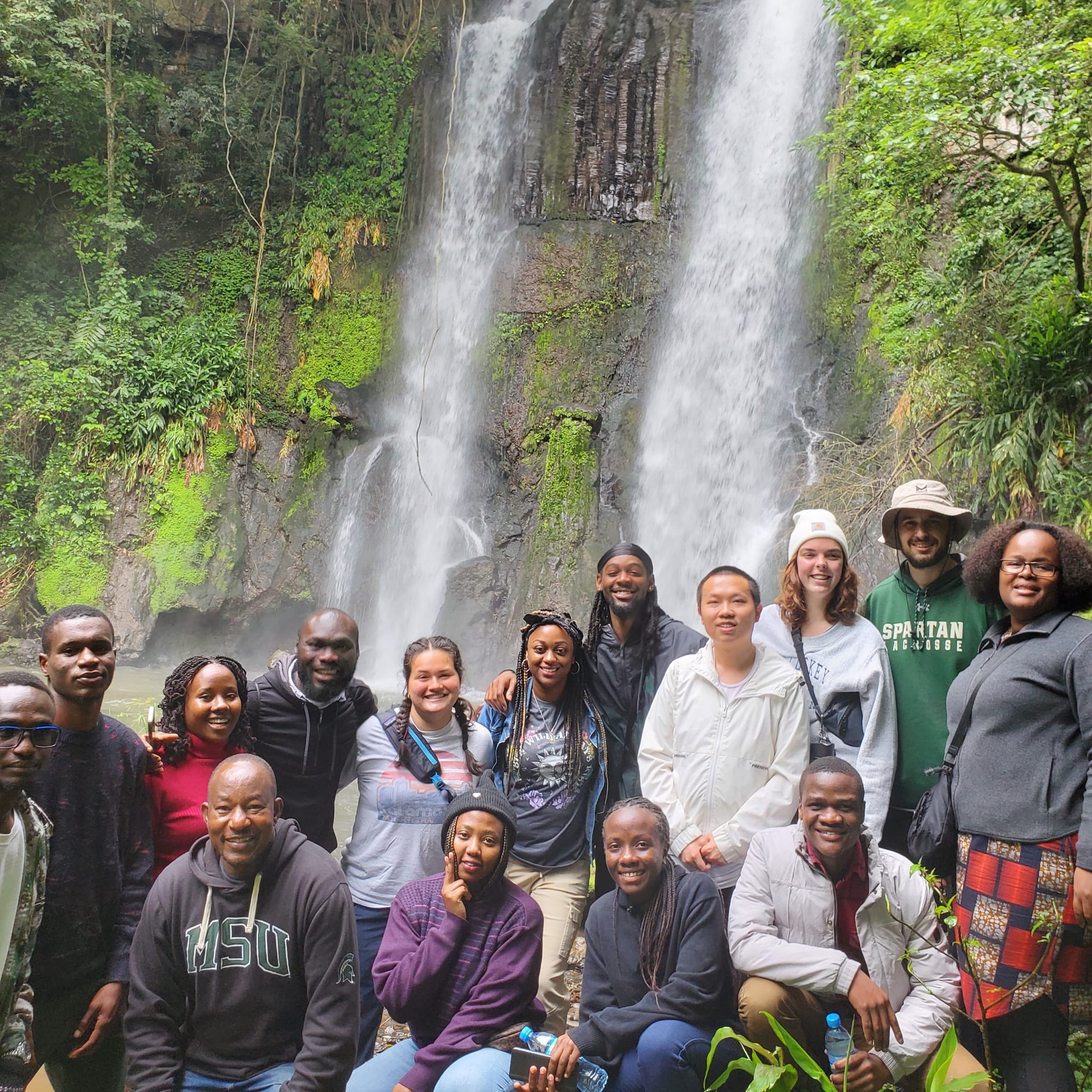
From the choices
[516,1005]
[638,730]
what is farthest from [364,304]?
[516,1005]

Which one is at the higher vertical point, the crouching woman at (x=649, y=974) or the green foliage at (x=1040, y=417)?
the green foliage at (x=1040, y=417)

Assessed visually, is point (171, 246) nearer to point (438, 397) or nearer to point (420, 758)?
point (438, 397)

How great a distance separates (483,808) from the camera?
3.02m

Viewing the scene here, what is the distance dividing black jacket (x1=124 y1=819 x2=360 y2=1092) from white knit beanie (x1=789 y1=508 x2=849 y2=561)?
2045 millimetres

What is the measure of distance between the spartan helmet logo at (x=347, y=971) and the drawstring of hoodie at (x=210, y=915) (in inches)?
10.4

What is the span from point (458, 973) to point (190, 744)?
1.11 meters

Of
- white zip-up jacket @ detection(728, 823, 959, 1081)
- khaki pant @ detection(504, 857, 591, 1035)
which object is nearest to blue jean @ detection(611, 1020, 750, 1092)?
white zip-up jacket @ detection(728, 823, 959, 1081)

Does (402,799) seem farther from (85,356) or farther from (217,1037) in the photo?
(85,356)

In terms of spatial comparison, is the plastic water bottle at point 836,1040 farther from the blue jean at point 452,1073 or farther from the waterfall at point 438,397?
the waterfall at point 438,397

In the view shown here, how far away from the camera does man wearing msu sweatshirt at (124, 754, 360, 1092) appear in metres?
2.66

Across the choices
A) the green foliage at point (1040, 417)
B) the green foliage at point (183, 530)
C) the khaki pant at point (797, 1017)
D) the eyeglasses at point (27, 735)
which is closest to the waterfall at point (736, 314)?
the green foliage at point (1040, 417)

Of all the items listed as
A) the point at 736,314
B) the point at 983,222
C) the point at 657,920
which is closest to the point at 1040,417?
the point at 983,222

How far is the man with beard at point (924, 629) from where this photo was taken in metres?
3.46

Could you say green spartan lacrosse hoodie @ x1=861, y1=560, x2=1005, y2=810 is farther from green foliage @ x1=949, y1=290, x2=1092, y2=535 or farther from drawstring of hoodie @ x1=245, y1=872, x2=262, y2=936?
green foliage @ x1=949, y1=290, x2=1092, y2=535
